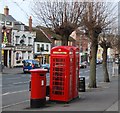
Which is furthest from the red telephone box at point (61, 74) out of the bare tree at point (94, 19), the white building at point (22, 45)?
the white building at point (22, 45)

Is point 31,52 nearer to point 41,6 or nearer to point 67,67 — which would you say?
point 41,6

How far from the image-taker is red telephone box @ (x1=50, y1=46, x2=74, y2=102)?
Result: 508 inches

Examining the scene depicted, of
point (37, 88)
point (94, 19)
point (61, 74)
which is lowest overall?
point (37, 88)

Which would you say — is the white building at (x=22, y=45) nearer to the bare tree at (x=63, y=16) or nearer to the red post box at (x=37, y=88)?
the bare tree at (x=63, y=16)

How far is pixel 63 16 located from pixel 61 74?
5.78 metres

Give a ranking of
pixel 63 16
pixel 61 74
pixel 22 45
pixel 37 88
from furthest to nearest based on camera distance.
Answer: pixel 22 45
pixel 63 16
pixel 61 74
pixel 37 88

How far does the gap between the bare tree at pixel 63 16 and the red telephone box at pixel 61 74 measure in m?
4.51

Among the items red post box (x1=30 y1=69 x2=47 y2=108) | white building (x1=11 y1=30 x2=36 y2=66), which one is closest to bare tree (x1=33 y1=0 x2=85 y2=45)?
red post box (x1=30 y1=69 x2=47 y2=108)

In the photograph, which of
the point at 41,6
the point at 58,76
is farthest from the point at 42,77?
the point at 41,6

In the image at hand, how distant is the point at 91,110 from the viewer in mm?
11250

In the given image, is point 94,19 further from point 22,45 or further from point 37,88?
point 22,45

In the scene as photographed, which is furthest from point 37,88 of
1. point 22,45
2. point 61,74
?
point 22,45

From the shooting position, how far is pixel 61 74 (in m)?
13.0

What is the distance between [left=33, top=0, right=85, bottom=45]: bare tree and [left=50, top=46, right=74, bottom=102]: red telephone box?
4506mm
